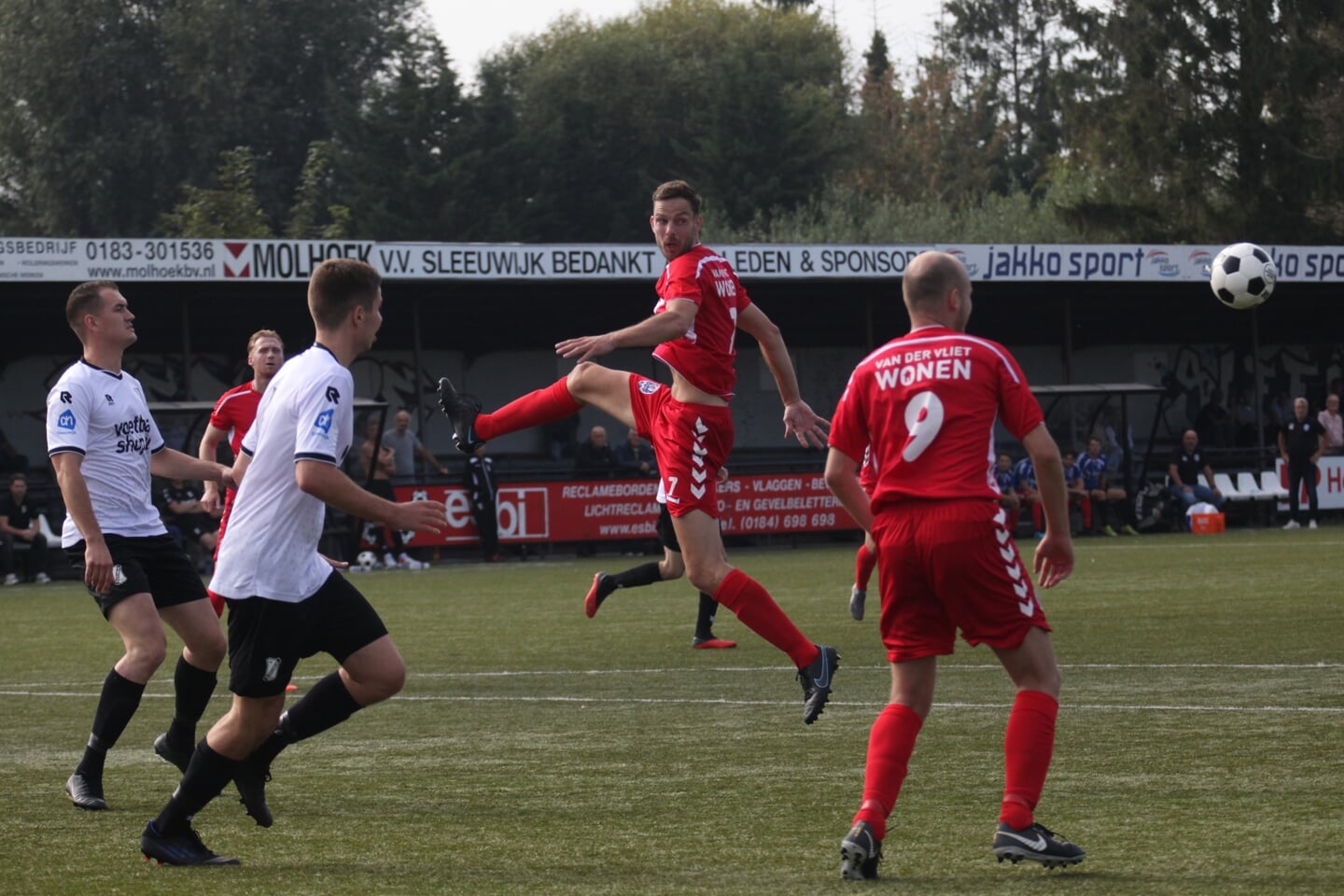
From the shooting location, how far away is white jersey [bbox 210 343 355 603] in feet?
17.8

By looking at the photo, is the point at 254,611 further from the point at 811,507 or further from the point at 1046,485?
the point at 811,507

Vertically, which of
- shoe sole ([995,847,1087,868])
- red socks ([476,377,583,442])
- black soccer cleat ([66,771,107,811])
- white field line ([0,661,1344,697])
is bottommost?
white field line ([0,661,1344,697])

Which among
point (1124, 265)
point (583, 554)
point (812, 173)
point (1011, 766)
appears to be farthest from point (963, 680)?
point (812, 173)

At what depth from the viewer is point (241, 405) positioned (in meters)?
10.7

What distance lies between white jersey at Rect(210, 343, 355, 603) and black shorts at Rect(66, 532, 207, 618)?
1627 mm

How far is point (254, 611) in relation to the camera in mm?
5461

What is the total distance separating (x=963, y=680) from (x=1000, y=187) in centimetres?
6262

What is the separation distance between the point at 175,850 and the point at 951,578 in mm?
2506

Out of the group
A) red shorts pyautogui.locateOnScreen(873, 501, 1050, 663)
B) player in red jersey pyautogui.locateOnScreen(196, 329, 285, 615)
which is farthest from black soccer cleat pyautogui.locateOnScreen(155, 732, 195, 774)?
red shorts pyautogui.locateOnScreen(873, 501, 1050, 663)

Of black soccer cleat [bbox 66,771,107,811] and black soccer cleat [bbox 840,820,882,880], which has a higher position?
black soccer cleat [bbox 840,820,882,880]

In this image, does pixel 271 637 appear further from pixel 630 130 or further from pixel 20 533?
pixel 630 130

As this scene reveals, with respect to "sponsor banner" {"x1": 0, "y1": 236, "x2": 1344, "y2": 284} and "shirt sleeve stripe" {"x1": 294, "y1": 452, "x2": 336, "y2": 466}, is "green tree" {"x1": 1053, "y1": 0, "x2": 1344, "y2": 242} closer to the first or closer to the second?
"sponsor banner" {"x1": 0, "y1": 236, "x2": 1344, "y2": 284}

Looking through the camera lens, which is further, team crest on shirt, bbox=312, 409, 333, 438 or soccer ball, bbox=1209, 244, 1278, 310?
soccer ball, bbox=1209, 244, 1278, 310

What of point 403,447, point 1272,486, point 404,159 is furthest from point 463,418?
point 404,159
